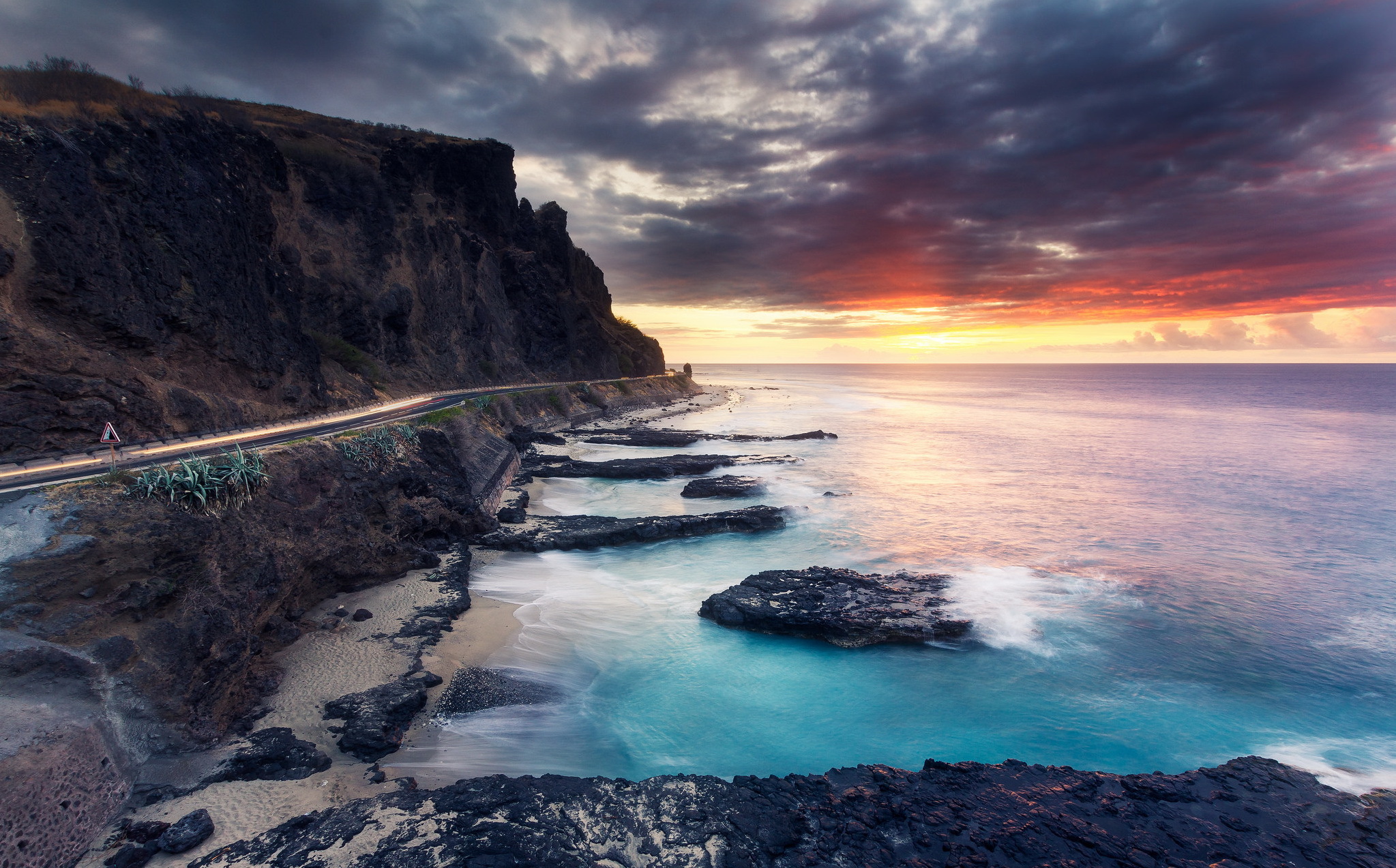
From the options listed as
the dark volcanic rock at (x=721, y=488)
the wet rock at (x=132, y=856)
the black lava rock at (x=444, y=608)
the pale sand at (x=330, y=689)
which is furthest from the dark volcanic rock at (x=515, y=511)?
the wet rock at (x=132, y=856)

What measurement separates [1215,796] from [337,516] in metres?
19.5

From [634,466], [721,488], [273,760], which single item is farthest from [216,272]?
[721,488]

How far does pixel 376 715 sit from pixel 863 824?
28.2ft

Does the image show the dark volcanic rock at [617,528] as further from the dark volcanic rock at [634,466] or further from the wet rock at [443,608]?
the dark volcanic rock at [634,466]

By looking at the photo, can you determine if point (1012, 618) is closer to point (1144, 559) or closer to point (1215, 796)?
point (1215, 796)

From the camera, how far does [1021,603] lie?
685 inches

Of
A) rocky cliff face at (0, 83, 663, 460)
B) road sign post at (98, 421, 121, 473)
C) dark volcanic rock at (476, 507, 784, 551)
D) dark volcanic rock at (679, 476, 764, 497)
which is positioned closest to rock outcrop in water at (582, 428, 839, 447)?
rocky cliff face at (0, 83, 663, 460)

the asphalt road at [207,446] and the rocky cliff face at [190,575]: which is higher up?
the asphalt road at [207,446]

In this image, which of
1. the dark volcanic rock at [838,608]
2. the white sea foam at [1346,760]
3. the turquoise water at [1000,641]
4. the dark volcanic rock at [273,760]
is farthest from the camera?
the dark volcanic rock at [838,608]

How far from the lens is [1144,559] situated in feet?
71.8

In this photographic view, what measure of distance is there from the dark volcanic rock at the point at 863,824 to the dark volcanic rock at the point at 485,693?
8.10 ft

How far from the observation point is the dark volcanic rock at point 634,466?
109 ft

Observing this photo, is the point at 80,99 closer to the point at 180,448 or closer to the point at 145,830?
the point at 180,448

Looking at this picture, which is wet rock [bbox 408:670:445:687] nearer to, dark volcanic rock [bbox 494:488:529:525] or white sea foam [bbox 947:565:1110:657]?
dark volcanic rock [bbox 494:488:529:525]
